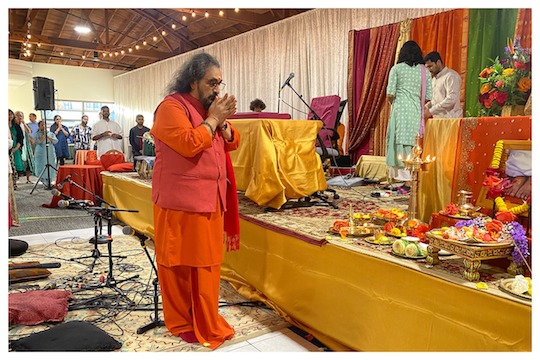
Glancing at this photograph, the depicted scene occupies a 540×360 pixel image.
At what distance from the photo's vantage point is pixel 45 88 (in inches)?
273

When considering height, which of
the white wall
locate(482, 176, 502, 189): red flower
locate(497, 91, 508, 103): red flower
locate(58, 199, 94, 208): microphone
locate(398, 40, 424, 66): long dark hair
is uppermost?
the white wall

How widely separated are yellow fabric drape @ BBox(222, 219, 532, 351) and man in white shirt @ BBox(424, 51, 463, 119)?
2.64 meters

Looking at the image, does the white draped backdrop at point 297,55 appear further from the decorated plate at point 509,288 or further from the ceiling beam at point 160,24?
the decorated plate at point 509,288

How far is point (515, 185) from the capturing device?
1.79 metres

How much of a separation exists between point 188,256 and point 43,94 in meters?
6.38

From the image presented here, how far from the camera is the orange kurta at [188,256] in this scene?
1.79 metres

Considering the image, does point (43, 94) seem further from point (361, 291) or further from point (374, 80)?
point (361, 291)

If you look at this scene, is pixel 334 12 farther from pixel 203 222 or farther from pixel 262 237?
pixel 203 222

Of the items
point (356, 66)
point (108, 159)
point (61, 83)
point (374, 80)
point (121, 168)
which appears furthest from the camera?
point (61, 83)

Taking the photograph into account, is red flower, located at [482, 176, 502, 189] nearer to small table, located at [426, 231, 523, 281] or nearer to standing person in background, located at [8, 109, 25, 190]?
small table, located at [426, 231, 523, 281]

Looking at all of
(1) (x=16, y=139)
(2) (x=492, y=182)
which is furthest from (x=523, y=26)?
(1) (x=16, y=139)

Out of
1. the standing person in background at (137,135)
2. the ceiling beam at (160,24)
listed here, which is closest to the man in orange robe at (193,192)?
the standing person in background at (137,135)

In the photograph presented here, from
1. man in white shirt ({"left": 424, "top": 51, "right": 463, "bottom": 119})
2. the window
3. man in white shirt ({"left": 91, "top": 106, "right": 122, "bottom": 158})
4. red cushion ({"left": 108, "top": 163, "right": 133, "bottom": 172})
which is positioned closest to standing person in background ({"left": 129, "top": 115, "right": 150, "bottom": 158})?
man in white shirt ({"left": 91, "top": 106, "right": 122, "bottom": 158})

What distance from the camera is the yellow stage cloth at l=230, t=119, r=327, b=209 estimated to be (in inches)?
114
